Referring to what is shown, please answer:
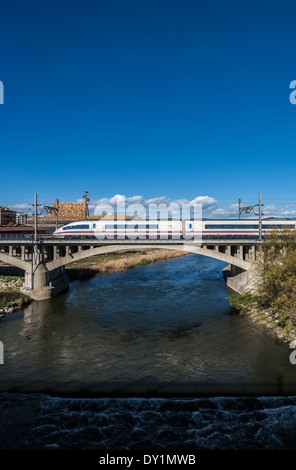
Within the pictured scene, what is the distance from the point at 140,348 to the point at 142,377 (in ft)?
14.6

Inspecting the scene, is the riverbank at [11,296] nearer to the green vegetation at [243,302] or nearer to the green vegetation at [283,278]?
the green vegetation at [243,302]

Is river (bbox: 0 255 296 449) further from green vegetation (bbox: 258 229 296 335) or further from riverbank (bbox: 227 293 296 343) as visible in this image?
green vegetation (bbox: 258 229 296 335)

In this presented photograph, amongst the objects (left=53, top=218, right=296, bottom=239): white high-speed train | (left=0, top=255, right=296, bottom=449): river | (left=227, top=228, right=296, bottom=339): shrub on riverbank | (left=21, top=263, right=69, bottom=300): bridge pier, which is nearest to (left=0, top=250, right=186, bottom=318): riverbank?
(left=21, top=263, right=69, bottom=300): bridge pier

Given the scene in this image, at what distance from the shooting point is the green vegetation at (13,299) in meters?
31.6

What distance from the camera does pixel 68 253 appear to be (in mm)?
36219

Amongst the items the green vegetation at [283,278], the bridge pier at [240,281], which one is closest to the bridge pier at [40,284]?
the bridge pier at [240,281]

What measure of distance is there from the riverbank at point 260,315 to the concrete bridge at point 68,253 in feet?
13.3

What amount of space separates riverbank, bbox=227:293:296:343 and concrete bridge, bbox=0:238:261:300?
405 cm

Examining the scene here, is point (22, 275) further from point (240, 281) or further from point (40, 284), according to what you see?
point (240, 281)

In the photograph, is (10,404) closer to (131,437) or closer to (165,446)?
(131,437)

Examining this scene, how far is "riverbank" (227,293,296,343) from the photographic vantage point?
22.6 m

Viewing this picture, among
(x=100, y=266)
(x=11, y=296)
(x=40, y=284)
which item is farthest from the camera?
(x=100, y=266)

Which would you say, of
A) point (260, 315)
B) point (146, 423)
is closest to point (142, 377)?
point (146, 423)
